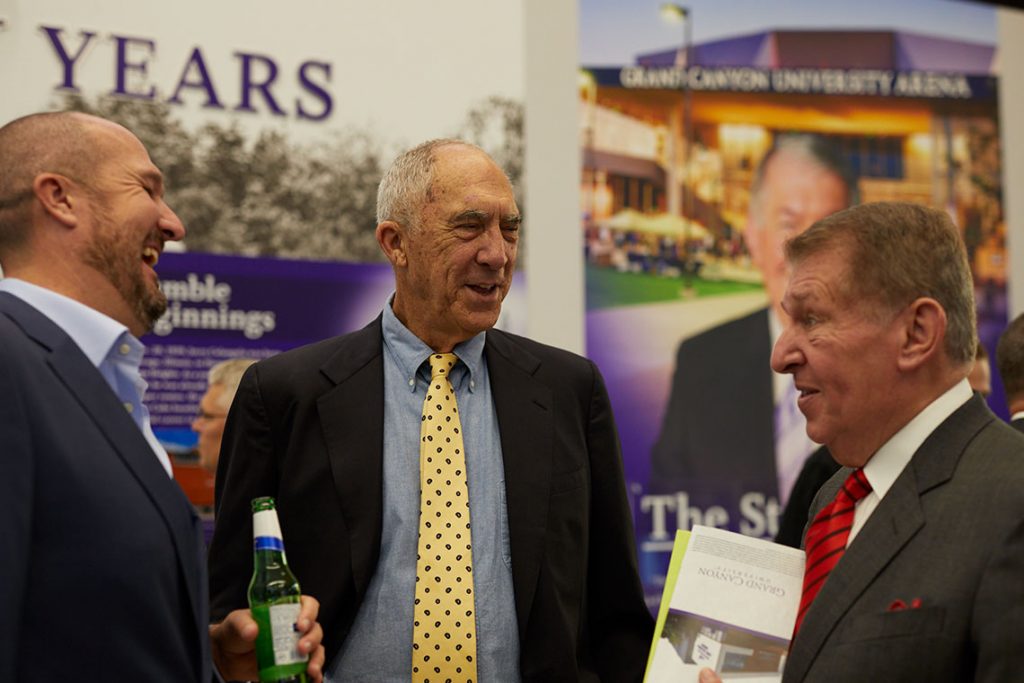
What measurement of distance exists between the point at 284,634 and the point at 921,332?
43.0 inches

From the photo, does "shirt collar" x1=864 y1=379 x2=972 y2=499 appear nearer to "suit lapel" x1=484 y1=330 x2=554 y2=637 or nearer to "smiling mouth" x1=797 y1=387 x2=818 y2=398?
"smiling mouth" x1=797 y1=387 x2=818 y2=398

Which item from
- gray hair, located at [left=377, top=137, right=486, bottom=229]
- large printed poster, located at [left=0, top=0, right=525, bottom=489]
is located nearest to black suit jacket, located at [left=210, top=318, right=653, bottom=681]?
gray hair, located at [left=377, top=137, right=486, bottom=229]

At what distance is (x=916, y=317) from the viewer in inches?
69.4

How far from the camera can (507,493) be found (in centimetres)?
231

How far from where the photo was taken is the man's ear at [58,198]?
1.83 m

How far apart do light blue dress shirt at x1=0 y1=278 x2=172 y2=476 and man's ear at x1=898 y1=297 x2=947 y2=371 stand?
117 centimetres

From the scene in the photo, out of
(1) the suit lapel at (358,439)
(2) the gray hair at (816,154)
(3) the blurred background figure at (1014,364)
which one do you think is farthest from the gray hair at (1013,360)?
(2) the gray hair at (816,154)

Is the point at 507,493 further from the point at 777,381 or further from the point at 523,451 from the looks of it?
the point at 777,381

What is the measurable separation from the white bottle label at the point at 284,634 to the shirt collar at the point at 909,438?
0.95 m

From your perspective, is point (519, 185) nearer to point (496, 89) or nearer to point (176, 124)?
point (496, 89)

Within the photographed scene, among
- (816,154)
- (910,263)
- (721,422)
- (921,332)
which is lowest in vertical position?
(721,422)

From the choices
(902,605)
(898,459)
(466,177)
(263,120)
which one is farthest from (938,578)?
(263,120)

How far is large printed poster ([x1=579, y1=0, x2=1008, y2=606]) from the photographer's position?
17.9 feet

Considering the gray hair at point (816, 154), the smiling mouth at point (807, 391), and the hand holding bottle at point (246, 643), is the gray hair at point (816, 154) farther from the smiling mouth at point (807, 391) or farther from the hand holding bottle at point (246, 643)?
the hand holding bottle at point (246, 643)
